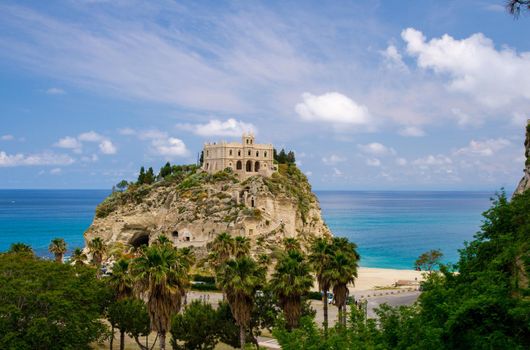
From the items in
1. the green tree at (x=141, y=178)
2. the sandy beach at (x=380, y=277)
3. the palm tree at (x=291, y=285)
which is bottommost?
the sandy beach at (x=380, y=277)

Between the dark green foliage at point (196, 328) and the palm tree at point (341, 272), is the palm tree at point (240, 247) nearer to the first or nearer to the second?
the dark green foliage at point (196, 328)

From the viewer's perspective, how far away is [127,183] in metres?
139

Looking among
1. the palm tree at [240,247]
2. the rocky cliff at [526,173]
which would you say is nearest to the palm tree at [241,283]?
the rocky cliff at [526,173]

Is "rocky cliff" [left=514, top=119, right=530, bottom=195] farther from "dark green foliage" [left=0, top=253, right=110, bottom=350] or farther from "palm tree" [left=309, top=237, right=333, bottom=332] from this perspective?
"dark green foliage" [left=0, top=253, right=110, bottom=350]

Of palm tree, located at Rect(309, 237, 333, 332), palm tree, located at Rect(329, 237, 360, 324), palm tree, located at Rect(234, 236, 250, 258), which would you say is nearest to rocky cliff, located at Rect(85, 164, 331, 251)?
palm tree, located at Rect(234, 236, 250, 258)

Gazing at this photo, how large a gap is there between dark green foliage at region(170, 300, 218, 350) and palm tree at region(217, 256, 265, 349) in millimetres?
4710

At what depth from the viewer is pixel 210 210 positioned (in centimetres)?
10456

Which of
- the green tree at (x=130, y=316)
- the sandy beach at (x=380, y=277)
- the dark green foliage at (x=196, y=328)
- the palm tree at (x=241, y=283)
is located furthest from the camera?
the sandy beach at (x=380, y=277)

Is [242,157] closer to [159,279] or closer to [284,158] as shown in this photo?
[284,158]

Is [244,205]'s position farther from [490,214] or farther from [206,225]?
[490,214]

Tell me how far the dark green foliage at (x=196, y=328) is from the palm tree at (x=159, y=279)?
5094mm

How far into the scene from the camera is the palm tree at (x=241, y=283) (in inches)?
1398

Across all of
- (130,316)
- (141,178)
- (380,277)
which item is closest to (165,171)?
(141,178)

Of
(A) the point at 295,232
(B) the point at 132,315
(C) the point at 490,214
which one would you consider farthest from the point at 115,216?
(C) the point at 490,214
